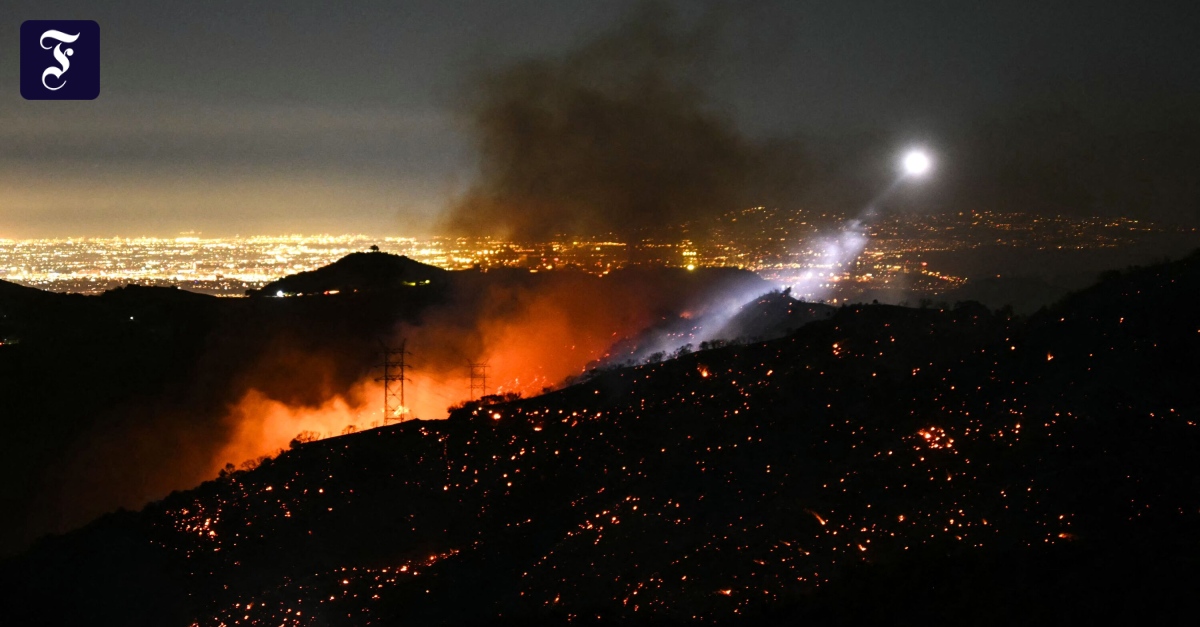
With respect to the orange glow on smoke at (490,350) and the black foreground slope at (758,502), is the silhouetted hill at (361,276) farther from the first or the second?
the black foreground slope at (758,502)

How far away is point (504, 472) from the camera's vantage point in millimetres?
17828

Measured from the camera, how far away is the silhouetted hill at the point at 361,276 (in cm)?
5091

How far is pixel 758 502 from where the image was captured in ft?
49.4

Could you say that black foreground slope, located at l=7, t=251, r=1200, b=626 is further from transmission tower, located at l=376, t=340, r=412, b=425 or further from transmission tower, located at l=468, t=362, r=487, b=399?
transmission tower, located at l=468, t=362, r=487, b=399

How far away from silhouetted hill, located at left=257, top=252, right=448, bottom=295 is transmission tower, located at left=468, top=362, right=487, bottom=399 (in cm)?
1391

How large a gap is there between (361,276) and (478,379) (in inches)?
810

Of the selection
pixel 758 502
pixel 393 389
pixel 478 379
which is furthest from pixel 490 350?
pixel 758 502

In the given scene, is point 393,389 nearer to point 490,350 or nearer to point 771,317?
point 490,350

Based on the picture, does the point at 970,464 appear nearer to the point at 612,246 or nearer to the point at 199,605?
the point at 199,605

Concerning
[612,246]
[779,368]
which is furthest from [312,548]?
[612,246]

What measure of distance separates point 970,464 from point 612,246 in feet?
115

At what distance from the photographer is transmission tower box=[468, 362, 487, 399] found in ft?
112

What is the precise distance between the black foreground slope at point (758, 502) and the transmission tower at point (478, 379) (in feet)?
49.1

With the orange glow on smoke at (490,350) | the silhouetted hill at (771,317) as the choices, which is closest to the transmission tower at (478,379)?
the orange glow on smoke at (490,350)
